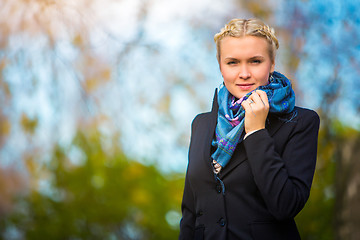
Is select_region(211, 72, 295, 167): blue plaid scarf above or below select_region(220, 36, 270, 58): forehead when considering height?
below

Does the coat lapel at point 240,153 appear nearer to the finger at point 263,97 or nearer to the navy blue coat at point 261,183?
the navy blue coat at point 261,183

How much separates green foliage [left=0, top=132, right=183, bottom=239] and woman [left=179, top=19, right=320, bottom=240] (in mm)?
3644

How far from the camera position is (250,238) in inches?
58.4

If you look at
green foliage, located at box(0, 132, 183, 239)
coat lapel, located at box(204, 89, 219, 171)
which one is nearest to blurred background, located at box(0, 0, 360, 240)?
green foliage, located at box(0, 132, 183, 239)

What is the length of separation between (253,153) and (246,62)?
1.00ft

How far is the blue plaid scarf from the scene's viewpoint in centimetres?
152

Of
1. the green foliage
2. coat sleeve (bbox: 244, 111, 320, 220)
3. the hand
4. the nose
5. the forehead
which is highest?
the green foliage

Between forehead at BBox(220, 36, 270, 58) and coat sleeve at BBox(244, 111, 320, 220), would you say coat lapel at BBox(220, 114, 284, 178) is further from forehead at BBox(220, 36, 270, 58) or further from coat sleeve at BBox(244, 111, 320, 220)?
forehead at BBox(220, 36, 270, 58)

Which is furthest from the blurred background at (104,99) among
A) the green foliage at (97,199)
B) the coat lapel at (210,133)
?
the coat lapel at (210,133)

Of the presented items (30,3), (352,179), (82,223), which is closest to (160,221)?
(82,223)

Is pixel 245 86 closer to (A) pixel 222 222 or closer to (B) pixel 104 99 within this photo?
(A) pixel 222 222

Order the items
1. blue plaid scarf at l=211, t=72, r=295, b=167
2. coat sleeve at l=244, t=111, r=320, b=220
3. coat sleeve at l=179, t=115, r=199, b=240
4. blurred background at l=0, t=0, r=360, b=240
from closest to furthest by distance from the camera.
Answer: coat sleeve at l=244, t=111, r=320, b=220
blue plaid scarf at l=211, t=72, r=295, b=167
coat sleeve at l=179, t=115, r=199, b=240
blurred background at l=0, t=0, r=360, b=240

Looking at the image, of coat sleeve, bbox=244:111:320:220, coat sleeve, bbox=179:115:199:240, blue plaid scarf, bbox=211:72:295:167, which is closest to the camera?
coat sleeve, bbox=244:111:320:220

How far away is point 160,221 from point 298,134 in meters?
3.88
